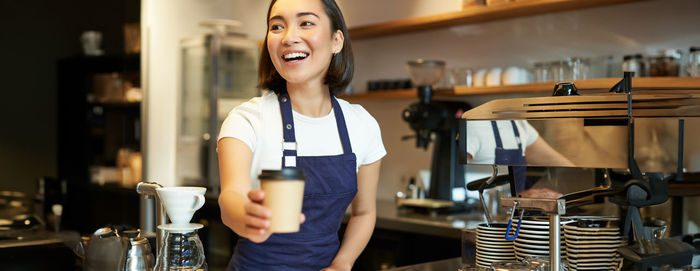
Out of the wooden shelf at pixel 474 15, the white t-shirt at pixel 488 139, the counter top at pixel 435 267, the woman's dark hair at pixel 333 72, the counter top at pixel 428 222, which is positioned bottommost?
the counter top at pixel 428 222

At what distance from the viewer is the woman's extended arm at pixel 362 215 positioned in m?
1.67

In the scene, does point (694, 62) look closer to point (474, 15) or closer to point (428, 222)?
point (474, 15)

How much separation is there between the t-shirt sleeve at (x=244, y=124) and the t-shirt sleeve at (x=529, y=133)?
606 millimetres

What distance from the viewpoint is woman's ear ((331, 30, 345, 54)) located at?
1585 mm

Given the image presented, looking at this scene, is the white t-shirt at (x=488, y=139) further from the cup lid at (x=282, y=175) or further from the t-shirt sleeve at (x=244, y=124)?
the cup lid at (x=282, y=175)

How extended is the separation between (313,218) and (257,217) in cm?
63

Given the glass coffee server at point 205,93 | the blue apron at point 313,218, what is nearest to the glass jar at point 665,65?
the blue apron at point 313,218

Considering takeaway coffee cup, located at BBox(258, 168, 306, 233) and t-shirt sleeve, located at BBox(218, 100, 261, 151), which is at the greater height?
t-shirt sleeve, located at BBox(218, 100, 261, 151)

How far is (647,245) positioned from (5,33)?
351cm

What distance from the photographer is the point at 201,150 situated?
15.1 feet

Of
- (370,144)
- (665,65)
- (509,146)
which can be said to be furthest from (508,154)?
(665,65)

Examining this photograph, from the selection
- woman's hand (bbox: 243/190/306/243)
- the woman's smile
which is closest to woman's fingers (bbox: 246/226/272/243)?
woman's hand (bbox: 243/190/306/243)

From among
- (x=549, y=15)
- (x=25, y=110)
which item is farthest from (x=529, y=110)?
(x=25, y=110)

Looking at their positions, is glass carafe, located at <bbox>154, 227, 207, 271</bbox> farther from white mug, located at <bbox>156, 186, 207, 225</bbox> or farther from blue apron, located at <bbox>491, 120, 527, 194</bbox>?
blue apron, located at <bbox>491, 120, 527, 194</bbox>
